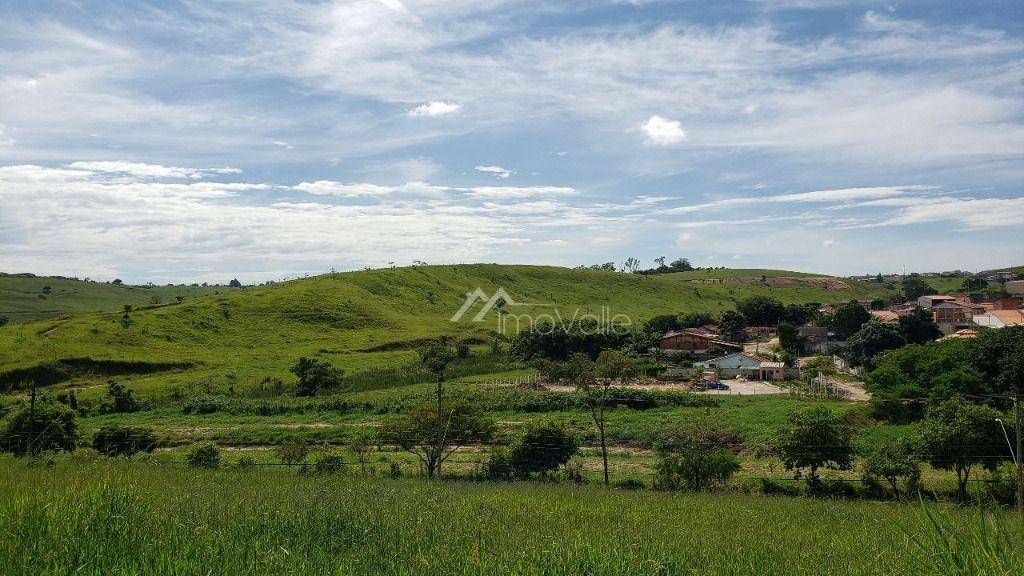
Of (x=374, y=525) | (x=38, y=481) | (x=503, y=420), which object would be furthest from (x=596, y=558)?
(x=503, y=420)

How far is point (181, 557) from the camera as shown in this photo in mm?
3789

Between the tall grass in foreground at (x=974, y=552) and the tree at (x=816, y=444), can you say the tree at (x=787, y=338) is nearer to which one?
the tree at (x=816, y=444)

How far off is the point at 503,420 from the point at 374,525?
33.6 m

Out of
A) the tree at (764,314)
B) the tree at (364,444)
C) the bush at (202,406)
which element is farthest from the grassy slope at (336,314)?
the tree at (364,444)

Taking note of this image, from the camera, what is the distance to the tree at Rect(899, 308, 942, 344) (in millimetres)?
67250

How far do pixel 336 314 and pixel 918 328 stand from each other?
71405mm

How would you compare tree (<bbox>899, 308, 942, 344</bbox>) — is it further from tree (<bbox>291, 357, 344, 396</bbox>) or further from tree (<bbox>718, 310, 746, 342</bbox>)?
tree (<bbox>291, 357, 344, 396</bbox>)

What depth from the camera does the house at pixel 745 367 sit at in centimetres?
6122

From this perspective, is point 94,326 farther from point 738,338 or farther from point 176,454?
point 738,338

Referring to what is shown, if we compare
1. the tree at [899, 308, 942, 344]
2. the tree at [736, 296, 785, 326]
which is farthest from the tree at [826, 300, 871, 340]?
the tree at [736, 296, 785, 326]

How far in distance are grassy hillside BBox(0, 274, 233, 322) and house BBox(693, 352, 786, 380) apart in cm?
7301

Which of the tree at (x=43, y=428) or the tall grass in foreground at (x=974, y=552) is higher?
the tall grass in foreground at (x=974, y=552)

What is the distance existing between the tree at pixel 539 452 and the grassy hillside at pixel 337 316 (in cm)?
4318

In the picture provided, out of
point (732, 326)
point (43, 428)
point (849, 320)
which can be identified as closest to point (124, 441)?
point (43, 428)
